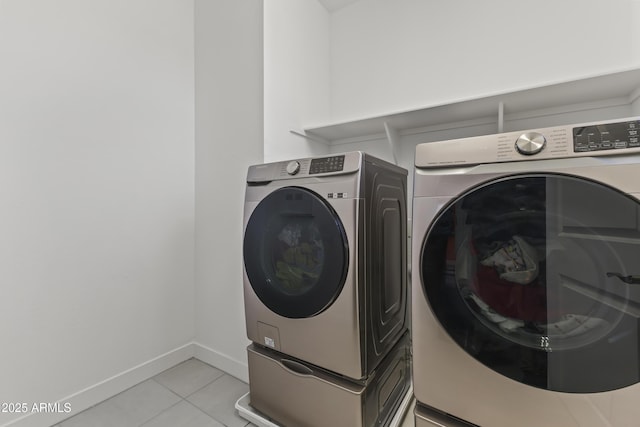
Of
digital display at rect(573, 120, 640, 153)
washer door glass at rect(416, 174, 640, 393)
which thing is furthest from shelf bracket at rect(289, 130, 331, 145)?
digital display at rect(573, 120, 640, 153)

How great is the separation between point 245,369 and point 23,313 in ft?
3.57

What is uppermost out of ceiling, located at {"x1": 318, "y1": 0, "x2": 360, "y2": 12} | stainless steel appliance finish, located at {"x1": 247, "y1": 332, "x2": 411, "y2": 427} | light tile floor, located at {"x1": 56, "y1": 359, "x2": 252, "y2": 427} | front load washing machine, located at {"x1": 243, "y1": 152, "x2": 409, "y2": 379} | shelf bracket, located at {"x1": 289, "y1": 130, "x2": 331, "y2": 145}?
ceiling, located at {"x1": 318, "y1": 0, "x2": 360, "y2": 12}

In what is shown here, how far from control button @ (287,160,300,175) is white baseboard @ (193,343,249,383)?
122 cm

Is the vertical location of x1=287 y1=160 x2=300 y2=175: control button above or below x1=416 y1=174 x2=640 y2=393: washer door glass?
above

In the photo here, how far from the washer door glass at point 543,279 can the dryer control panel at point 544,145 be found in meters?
0.07

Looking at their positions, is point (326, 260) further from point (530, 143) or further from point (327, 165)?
point (530, 143)

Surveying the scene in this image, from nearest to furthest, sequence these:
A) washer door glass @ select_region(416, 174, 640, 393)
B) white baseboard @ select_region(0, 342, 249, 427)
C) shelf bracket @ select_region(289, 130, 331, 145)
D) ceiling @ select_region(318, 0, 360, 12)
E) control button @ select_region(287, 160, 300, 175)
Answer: washer door glass @ select_region(416, 174, 640, 393) < control button @ select_region(287, 160, 300, 175) < white baseboard @ select_region(0, 342, 249, 427) < shelf bracket @ select_region(289, 130, 331, 145) < ceiling @ select_region(318, 0, 360, 12)

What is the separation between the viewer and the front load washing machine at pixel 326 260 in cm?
97

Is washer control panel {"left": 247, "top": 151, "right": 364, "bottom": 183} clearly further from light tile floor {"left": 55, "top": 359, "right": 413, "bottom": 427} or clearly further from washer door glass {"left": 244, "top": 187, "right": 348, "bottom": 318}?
light tile floor {"left": 55, "top": 359, "right": 413, "bottom": 427}

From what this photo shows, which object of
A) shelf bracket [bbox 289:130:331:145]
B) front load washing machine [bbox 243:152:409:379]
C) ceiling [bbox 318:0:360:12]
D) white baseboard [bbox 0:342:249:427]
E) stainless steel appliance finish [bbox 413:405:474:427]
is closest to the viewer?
stainless steel appliance finish [bbox 413:405:474:427]

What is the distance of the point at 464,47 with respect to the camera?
1604mm

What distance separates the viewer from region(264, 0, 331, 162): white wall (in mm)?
1556

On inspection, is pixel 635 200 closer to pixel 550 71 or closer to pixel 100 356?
pixel 550 71

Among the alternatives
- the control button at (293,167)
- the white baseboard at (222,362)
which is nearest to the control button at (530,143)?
the control button at (293,167)
